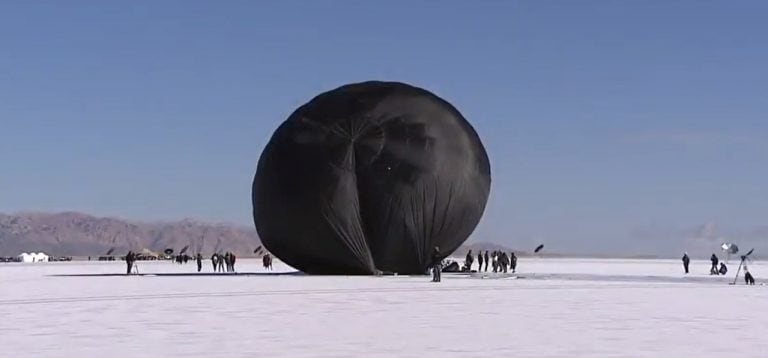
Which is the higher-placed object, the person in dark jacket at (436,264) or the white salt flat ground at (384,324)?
the person in dark jacket at (436,264)

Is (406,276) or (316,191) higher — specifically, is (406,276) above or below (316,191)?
below

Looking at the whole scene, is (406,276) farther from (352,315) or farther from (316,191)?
(352,315)

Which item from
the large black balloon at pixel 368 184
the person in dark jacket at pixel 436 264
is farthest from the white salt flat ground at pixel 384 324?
the large black balloon at pixel 368 184

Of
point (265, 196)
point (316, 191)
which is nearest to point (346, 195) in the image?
point (316, 191)

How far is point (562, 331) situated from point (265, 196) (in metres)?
25.3

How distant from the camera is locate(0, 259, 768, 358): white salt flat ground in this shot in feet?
46.4

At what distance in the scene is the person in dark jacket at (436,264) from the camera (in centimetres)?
3603

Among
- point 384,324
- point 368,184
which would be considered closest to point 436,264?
point 368,184

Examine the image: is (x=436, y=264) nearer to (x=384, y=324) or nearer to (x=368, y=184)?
(x=368, y=184)

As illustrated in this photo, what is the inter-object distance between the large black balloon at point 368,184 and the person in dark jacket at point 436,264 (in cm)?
97

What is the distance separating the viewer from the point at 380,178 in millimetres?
38969

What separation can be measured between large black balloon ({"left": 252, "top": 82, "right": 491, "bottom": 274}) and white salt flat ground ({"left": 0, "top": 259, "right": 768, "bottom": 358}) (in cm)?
977

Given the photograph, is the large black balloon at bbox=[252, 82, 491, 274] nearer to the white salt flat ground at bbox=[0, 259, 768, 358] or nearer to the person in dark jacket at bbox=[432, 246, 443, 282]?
the person in dark jacket at bbox=[432, 246, 443, 282]

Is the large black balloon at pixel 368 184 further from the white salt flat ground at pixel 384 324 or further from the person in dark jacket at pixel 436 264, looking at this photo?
the white salt flat ground at pixel 384 324
